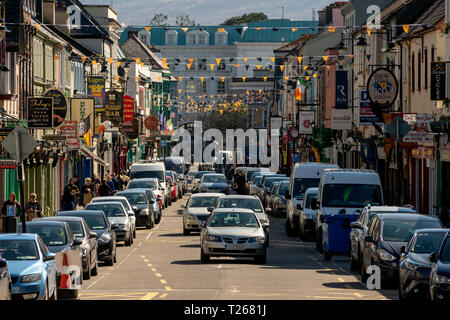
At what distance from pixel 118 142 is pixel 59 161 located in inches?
1048

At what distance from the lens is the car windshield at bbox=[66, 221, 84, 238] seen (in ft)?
82.8

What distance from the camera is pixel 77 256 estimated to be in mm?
21812

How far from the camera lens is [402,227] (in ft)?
76.6

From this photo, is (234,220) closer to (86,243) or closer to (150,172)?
(86,243)

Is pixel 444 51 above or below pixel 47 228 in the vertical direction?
above

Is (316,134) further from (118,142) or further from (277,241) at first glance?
(277,241)

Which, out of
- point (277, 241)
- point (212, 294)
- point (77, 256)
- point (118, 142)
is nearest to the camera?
point (212, 294)

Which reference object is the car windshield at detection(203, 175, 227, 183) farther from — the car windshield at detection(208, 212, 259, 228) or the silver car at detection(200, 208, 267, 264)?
the silver car at detection(200, 208, 267, 264)

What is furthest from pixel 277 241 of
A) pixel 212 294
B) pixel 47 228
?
pixel 212 294

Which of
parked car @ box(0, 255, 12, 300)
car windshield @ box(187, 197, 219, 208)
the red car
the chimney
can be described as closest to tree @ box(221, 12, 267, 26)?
the red car

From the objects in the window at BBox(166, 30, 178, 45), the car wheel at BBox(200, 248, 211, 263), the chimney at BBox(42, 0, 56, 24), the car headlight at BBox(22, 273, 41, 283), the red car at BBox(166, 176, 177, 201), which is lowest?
the red car at BBox(166, 176, 177, 201)

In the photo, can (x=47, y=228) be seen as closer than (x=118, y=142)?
Yes

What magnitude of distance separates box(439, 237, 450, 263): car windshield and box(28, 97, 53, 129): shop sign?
2444 centimetres

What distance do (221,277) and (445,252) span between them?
7.11 m
